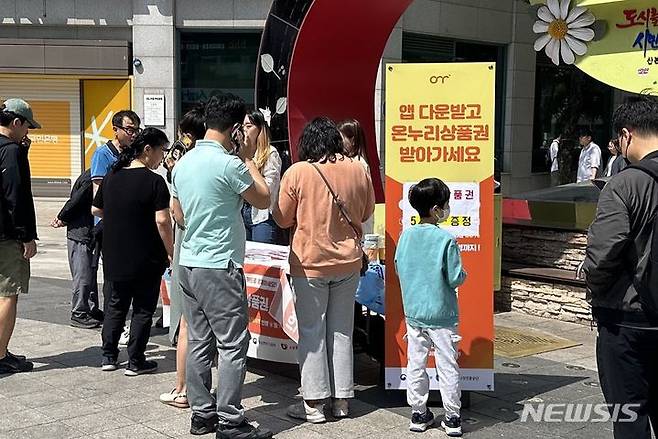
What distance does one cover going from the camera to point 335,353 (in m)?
4.70

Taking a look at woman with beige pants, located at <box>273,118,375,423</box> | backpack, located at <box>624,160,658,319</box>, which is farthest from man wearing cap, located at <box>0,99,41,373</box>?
backpack, located at <box>624,160,658,319</box>

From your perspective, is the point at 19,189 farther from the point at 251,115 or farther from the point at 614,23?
the point at 614,23

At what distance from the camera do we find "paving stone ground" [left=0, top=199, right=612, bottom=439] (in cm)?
445

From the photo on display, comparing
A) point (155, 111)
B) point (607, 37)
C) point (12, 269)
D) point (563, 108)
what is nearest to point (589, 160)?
point (607, 37)

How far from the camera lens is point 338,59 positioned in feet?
21.5

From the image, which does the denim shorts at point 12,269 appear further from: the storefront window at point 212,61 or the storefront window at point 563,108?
the storefront window at point 563,108

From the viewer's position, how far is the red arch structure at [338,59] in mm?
6176

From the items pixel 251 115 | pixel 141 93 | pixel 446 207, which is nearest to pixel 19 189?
pixel 251 115

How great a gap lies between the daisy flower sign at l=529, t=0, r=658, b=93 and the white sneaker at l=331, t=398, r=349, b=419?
4.67 m

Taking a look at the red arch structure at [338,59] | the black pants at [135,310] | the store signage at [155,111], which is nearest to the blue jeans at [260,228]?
the red arch structure at [338,59]

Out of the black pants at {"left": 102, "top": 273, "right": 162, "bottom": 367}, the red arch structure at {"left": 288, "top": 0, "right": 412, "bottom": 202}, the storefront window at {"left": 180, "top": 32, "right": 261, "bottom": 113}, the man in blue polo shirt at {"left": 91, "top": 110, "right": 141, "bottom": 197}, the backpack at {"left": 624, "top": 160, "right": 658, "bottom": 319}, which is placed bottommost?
the black pants at {"left": 102, "top": 273, "right": 162, "bottom": 367}

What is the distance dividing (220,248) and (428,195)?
47.6 inches

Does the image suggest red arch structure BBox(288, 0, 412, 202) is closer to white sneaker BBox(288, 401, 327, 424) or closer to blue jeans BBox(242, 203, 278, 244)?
blue jeans BBox(242, 203, 278, 244)

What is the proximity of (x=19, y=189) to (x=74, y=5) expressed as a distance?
373 inches
